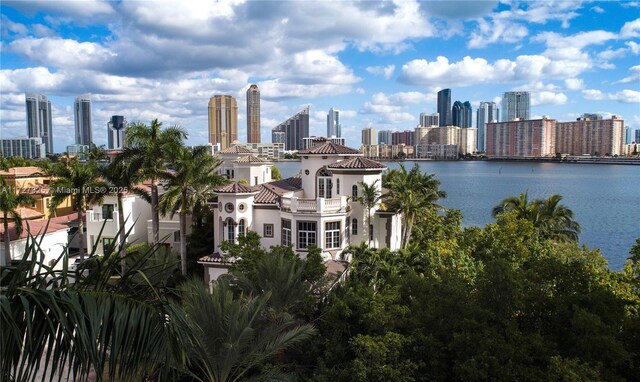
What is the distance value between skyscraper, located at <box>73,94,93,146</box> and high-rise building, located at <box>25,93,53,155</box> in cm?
993

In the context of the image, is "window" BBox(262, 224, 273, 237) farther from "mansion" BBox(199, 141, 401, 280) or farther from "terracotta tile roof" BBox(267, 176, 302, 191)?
"terracotta tile roof" BBox(267, 176, 302, 191)

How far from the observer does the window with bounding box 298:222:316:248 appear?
1115 inches

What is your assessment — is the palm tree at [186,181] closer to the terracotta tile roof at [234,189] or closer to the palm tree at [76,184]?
the terracotta tile roof at [234,189]

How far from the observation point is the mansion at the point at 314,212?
1111 inches

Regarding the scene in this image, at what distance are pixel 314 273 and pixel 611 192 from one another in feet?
371

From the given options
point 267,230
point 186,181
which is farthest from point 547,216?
point 186,181

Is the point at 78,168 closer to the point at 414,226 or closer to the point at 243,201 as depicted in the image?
the point at 243,201

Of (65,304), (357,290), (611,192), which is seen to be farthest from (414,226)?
(611,192)

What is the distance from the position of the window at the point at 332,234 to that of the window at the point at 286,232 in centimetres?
218

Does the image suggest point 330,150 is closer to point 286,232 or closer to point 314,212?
point 314,212

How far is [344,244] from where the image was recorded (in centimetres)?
2973

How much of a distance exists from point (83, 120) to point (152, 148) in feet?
447

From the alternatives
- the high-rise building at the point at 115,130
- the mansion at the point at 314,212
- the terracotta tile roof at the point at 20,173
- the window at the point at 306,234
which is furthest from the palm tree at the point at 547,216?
the high-rise building at the point at 115,130

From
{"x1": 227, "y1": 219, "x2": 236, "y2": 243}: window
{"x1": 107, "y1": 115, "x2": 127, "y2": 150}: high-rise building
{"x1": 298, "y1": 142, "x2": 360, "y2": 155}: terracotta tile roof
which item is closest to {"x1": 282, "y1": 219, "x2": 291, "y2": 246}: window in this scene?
{"x1": 227, "y1": 219, "x2": 236, "y2": 243}: window
